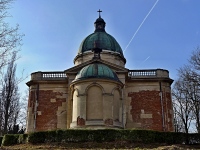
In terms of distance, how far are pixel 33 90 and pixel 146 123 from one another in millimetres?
12228

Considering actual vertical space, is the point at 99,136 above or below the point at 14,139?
above

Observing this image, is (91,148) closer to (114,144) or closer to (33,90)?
(114,144)

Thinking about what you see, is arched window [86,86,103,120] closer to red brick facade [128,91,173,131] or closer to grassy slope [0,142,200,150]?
grassy slope [0,142,200,150]

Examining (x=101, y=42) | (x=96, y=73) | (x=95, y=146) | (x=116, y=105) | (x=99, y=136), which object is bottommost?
(x=95, y=146)

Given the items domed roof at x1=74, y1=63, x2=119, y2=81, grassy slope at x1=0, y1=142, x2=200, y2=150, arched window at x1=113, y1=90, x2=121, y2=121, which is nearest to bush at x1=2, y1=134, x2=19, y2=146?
grassy slope at x1=0, y1=142, x2=200, y2=150

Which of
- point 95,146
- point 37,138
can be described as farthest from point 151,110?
point 37,138

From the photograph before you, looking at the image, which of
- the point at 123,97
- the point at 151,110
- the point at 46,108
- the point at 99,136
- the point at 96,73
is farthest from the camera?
the point at 46,108

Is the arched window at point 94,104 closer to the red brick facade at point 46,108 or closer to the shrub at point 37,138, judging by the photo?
the shrub at point 37,138

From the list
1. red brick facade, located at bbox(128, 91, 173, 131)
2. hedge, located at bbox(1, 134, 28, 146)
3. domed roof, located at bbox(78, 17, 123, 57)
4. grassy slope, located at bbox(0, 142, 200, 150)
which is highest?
domed roof, located at bbox(78, 17, 123, 57)

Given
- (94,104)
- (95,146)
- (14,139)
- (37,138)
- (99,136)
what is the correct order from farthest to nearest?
(94,104)
(14,139)
(37,138)
(99,136)
(95,146)

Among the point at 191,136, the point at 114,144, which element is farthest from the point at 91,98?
the point at 191,136

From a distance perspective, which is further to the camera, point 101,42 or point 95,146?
point 101,42

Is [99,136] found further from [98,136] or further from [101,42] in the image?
[101,42]

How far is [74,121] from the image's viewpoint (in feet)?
72.5
